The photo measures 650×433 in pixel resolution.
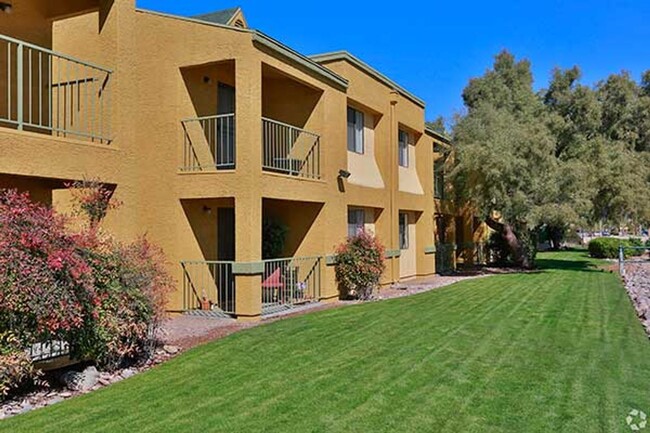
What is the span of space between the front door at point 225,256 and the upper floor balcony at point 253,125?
168cm

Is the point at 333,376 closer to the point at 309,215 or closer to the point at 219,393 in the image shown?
the point at 219,393

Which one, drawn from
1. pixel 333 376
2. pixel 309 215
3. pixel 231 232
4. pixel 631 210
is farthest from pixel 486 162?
pixel 333 376

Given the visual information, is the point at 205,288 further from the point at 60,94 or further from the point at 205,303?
the point at 60,94

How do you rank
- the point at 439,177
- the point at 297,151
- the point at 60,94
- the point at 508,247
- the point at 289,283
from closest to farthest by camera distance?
1. the point at 60,94
2. the point at 289,283
3. the point at 297,151
4. the point at 439,177
5. the point at 508,247

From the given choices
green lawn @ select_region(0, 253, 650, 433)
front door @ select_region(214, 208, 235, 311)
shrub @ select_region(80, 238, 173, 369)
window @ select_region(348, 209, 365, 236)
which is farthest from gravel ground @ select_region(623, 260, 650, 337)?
shrub @ select_region(80, 238, 173, 369)

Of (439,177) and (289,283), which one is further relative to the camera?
(439,177)

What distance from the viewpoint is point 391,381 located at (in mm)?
8141

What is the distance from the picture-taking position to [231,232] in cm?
1631

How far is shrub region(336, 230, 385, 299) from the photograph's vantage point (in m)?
17.6

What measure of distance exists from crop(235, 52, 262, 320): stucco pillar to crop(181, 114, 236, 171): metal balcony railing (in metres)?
0.77

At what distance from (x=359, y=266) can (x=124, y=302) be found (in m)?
9.73

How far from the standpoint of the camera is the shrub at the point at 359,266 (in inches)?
691

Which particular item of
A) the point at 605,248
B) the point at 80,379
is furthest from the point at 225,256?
the point at 605,248

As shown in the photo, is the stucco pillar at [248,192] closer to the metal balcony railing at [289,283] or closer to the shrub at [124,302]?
the metal balcony railing at [289,283]
